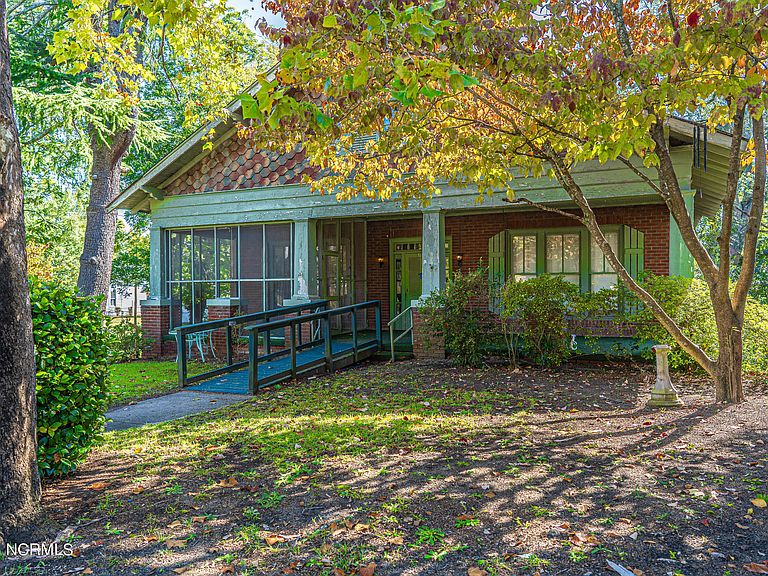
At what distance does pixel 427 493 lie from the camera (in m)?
4.21

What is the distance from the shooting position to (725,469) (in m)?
4.63

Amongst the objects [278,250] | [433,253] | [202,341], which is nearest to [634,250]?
[433,253]

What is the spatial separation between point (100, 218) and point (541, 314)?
512 inches

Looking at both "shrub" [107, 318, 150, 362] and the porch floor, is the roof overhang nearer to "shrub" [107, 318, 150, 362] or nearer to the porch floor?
"shrub" [107, 318, 150, 362]

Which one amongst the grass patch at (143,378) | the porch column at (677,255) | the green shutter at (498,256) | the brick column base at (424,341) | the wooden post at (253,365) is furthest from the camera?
the green shutter at (498,256)

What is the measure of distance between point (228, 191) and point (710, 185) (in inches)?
393

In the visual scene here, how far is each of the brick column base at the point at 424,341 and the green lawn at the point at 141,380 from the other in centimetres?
437

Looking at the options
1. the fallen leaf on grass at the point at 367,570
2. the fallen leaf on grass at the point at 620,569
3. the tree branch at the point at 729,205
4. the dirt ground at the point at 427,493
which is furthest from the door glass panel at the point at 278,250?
the fallen leaf on grass at the point at 620,569

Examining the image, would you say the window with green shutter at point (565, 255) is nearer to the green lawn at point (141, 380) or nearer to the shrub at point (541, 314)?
the shrub at point (541, 314)

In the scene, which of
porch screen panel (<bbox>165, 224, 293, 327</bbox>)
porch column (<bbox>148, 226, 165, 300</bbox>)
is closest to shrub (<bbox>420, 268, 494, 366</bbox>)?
porch screen panel (<bbox>165, 224, 293, 327</bbox>)

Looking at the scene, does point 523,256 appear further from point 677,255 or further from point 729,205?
point 729,205

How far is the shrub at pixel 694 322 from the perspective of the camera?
869 cm

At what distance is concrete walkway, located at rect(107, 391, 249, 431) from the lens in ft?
22.5

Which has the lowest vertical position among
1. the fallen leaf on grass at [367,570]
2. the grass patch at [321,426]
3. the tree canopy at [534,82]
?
the grass patch at [321,426]
